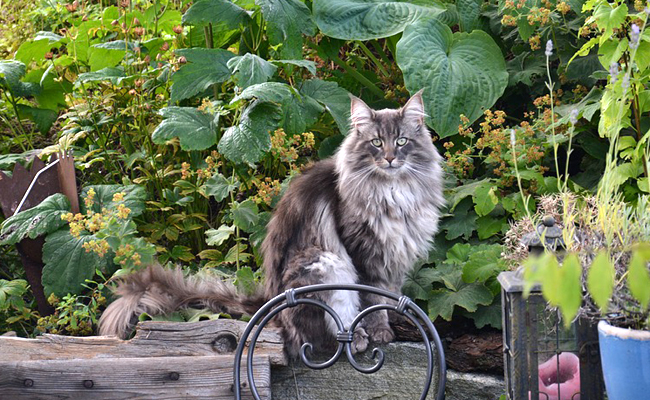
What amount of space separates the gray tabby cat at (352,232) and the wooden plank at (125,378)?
177mm

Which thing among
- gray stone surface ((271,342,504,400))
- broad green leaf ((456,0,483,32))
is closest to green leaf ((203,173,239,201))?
gray stone surface ((271,342,504,400))

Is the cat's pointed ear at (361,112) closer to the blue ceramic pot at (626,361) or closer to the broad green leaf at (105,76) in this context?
the broad green leaf at (105,76)

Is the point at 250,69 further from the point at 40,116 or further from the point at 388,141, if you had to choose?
the point at 40,116

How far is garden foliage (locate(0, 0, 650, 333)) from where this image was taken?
293 cm

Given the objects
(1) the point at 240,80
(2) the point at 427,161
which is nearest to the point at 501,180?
(2) the point at 427,161

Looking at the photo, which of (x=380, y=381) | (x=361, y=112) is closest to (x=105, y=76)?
(x=361, y=112)

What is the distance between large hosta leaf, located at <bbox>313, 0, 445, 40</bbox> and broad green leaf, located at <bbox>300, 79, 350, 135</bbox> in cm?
25

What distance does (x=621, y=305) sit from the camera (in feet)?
4.54

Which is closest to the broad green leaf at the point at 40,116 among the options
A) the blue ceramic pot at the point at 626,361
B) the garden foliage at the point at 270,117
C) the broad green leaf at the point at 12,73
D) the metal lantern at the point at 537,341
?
the garden foliage at the point at 270,117

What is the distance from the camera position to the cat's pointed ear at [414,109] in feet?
8.88

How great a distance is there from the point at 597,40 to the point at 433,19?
3.25 feet

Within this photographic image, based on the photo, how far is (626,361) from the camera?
1330 mm

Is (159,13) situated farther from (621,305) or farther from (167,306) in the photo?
(621,305)

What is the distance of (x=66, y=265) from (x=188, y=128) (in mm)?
786
